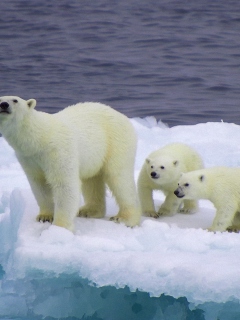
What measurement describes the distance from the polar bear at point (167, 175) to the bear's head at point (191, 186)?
254mm

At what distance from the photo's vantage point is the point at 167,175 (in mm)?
7398

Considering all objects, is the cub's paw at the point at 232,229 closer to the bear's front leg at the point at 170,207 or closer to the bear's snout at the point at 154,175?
the bear's front leg at the point at 170,207

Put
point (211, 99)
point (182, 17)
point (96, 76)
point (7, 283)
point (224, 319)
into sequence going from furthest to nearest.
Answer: point (182, 17) < point (96, 76) < point (211, 99) < point (7, 283) < point (224, 319)

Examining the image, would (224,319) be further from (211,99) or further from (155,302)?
(211,99)

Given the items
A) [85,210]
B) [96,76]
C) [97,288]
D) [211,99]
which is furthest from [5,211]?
[96,76]

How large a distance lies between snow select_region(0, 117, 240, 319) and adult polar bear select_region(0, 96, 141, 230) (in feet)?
0.65

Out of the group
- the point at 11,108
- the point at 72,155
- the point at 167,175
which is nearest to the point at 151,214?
the point at 167,175

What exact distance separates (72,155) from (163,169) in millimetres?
1168

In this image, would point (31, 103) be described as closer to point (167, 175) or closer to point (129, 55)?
point (167, 175)

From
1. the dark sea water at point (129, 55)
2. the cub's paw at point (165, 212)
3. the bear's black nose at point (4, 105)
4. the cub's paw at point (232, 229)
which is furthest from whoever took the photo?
the dark sea water at point (129, 55)

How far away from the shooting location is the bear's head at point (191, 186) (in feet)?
23.1

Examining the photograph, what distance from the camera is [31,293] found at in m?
5.96

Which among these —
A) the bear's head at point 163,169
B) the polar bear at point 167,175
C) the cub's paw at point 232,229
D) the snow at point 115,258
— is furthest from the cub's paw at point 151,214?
the cub's paw at point 232,229

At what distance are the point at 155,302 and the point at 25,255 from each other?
37.7 inches
